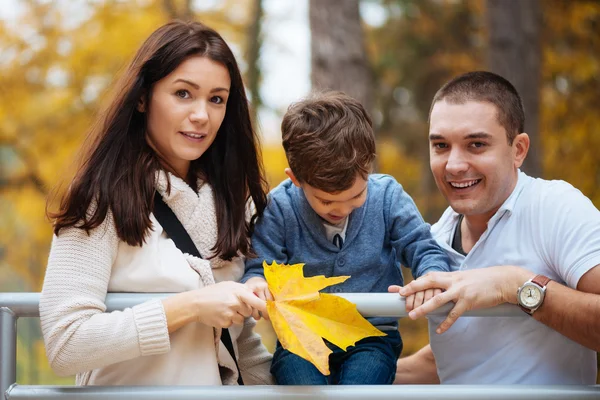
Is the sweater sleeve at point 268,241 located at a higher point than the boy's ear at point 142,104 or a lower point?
lower

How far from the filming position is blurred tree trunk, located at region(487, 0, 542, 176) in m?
6.87

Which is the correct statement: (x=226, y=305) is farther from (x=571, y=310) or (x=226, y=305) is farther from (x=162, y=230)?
(x=571, y=310)

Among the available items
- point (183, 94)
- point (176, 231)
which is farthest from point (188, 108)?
point (176, 231)

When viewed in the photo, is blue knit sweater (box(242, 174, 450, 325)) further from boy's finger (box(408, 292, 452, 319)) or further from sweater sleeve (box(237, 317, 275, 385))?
boy's finger (box(408, 292, 452, 319))

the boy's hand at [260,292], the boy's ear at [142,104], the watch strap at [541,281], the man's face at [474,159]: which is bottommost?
the boy's hand at [260,292]

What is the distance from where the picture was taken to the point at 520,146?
291 centimetres

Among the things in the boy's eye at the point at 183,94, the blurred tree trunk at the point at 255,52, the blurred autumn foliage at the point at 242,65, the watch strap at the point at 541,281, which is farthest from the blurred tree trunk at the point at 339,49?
the blurred tree trunk at the point at 255,52

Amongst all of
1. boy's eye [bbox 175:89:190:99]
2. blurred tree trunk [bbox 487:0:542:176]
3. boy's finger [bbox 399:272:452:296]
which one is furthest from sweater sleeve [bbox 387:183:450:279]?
blurred tree trunk [bbox 487:0:542:176]

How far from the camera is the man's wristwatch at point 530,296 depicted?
2.27 meters

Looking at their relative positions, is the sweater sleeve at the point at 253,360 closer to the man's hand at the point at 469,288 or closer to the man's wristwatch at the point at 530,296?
the man's hand at the point at 469,288

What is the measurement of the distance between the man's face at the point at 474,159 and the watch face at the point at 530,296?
561 mm

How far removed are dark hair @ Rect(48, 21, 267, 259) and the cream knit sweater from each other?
5cm

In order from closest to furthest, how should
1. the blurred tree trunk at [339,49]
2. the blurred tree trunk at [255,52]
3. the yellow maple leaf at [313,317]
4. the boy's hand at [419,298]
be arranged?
1. the yellow maple leaf at [313,317]
2. the boy's hand at [419,298]
3. the blurred tree trunk at [339,49]
4. the blurred tree trunk at [255,52]

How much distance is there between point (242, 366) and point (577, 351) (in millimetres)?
1142
